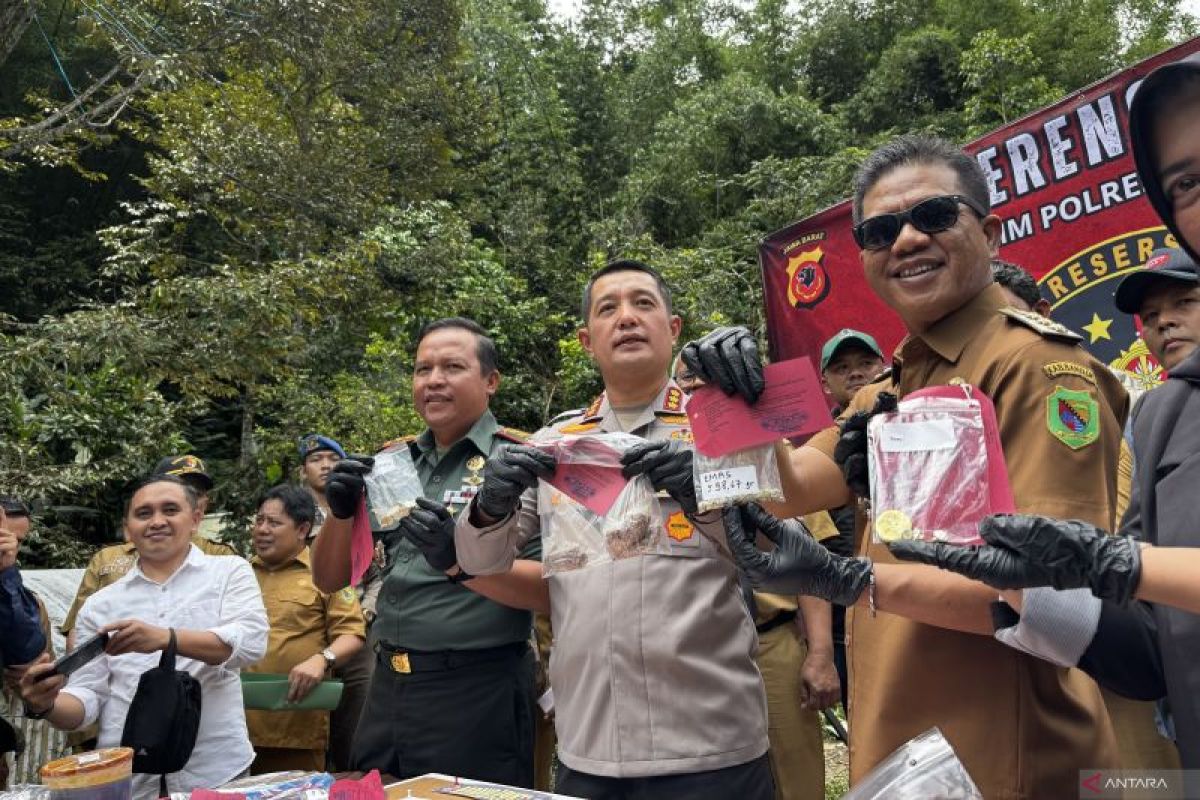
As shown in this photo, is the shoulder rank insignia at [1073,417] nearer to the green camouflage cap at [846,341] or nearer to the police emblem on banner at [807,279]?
the green camouflage cap at [846,341]

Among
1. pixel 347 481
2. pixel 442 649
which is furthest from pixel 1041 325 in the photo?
pixel 442 649

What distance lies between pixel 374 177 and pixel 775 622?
9396 millimetres

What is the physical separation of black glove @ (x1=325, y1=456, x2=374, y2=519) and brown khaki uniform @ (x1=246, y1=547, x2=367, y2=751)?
73.0 inches

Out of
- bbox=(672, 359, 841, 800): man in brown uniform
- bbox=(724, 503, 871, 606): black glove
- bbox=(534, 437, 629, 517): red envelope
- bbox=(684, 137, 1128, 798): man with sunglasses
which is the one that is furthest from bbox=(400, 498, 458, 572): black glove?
bbox=(672, 359, 841, 800): man in brown uniform

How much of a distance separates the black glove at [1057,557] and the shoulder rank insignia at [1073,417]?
14.4 inches

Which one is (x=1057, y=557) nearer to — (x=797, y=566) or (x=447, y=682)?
(x=797, y=566)

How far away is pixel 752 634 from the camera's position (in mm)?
2344

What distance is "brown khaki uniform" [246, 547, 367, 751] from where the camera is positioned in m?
4.12

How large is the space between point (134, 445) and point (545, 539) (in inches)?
321

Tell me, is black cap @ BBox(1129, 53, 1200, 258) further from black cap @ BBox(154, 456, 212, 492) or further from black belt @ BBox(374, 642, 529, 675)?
black cap @ BBox(154, 456, 212, 492)

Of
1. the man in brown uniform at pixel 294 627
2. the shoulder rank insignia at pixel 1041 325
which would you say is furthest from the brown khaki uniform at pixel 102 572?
the shoulder rank insignia at pixel 1041 325

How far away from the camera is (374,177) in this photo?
443 inches

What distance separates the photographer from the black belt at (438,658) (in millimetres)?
2762

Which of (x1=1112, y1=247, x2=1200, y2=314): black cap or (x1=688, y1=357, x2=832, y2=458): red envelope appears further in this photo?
(x1=1112, y1=247, x2=1200, y2=314): black cap
